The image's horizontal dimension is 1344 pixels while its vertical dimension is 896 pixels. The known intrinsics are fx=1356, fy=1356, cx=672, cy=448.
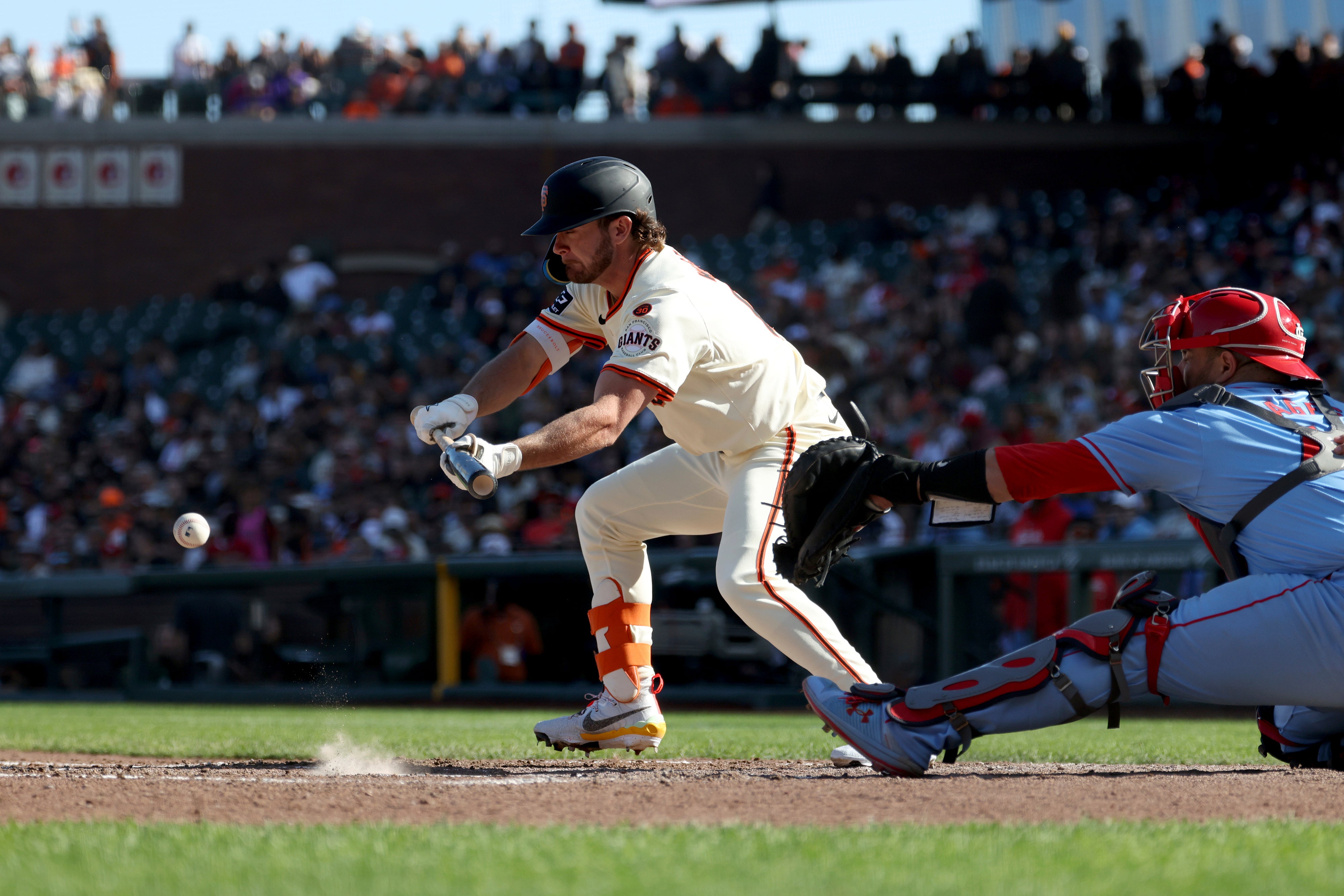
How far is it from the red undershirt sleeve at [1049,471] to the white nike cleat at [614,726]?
1712 mm

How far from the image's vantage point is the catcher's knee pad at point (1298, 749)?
3980mm

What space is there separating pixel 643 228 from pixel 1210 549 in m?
1.96

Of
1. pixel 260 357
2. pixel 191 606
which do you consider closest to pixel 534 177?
pixel 260 357

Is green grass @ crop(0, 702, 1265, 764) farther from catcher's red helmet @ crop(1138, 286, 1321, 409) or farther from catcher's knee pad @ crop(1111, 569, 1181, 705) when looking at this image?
catcher's red helmet @ crop(1138, 286, 1321, 409)

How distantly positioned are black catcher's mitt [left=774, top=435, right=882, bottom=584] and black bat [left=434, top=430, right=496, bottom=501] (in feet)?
2.69

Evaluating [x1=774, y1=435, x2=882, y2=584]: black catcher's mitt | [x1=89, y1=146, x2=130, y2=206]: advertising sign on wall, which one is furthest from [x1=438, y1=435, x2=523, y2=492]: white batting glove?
[x1=89, y1=146, x2=130, y2=206]: advertising sign on wall

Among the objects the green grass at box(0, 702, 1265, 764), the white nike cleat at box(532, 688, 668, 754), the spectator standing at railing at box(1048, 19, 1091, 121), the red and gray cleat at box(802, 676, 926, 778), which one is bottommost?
the green grass at box(0, 702, 1265, 764)

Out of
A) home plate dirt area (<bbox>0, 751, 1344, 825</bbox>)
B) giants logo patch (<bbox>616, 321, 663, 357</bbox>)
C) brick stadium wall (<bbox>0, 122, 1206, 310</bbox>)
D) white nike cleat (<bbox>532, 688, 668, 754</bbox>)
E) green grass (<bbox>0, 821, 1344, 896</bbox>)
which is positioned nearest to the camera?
green grass (<bbox>0, 821, 1344, 896</bbox>)

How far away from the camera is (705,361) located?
13.8 feet

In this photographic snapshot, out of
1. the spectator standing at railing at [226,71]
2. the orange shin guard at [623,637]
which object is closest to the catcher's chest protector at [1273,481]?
A: the orange shin guard at [623,637]

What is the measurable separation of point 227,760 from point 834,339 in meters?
11.3

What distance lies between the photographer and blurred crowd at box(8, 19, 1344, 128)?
67.1 ft

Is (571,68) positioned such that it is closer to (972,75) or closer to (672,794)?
(972,75)

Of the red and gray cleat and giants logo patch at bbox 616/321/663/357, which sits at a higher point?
giants logo patch at bbox 616/321/663/357
